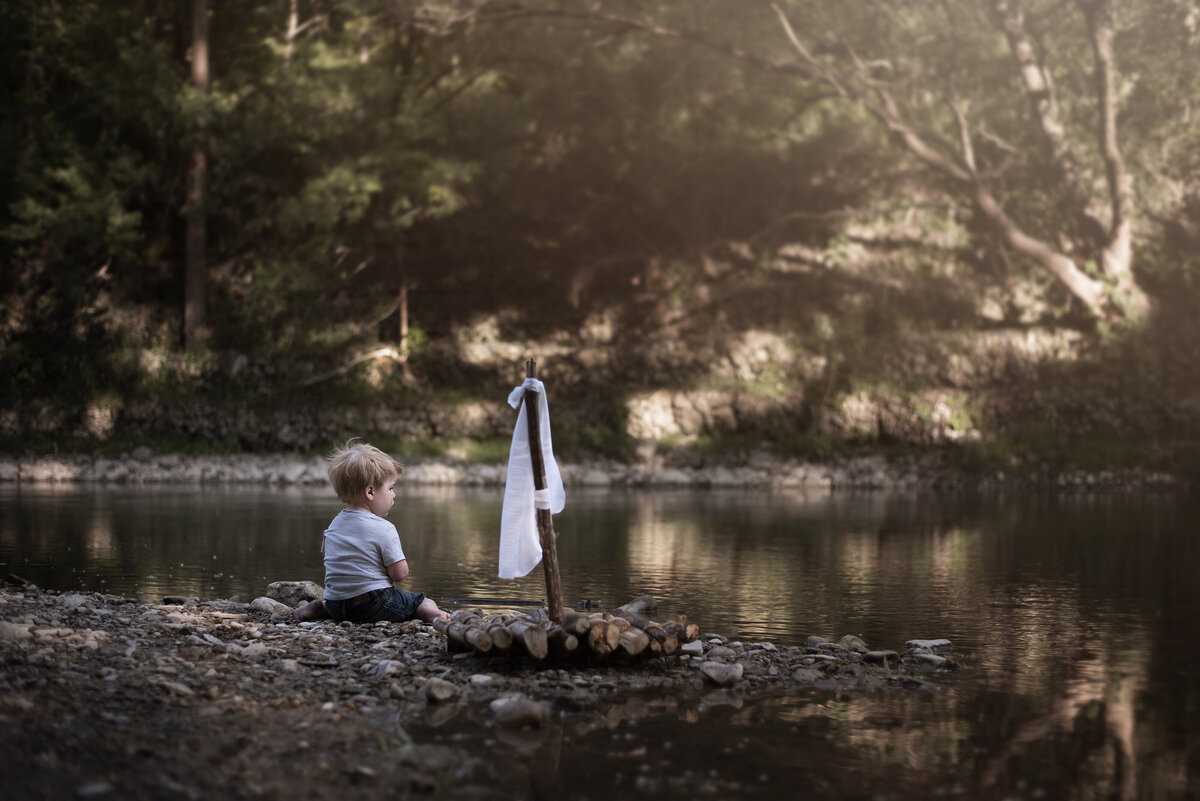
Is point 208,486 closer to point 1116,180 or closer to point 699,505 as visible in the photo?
point 699,505

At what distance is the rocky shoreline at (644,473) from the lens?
1934 cm

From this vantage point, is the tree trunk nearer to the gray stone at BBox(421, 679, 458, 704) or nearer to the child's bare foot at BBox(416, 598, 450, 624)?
the child's bare foot at BBox(416, 598, 450, 624)

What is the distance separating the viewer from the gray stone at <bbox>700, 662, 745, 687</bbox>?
16.2ft

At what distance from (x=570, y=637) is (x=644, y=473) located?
15.0 metres

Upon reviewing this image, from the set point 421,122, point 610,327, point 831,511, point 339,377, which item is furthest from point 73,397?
Answer: point 831,511

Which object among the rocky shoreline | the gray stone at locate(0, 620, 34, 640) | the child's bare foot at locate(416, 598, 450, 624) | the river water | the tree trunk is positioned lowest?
the river water

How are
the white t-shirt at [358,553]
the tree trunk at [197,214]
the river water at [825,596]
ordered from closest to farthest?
the river water at [825,596] < the white t-shirt at [358,553] < the tree trunk at [197,214]

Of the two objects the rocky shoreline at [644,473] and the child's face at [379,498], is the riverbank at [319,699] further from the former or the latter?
the rocky shoreline at [644,473]

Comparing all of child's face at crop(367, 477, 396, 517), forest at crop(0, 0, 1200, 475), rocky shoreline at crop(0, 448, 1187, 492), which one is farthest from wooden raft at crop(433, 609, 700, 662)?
forest at crop(0, 0, 1200, 475)

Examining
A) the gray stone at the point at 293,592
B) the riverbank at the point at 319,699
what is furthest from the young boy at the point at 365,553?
the gray stone at the point at 293,592

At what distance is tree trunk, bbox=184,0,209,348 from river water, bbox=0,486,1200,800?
7235 millimetres

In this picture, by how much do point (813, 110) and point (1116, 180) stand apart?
22.2 feet

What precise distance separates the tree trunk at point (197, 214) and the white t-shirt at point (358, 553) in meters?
17.7

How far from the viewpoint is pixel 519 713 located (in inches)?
166
